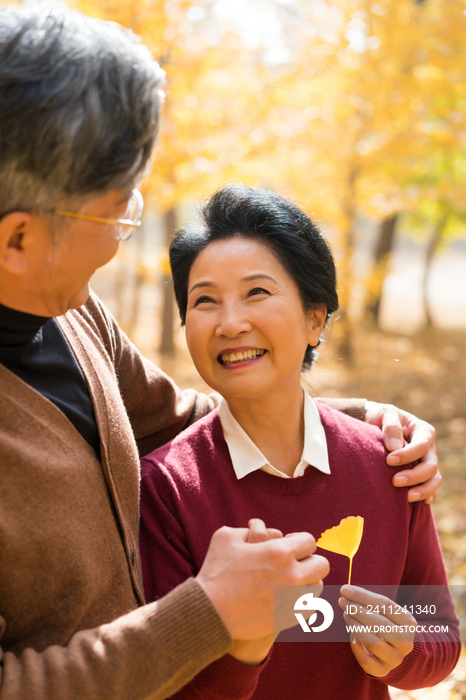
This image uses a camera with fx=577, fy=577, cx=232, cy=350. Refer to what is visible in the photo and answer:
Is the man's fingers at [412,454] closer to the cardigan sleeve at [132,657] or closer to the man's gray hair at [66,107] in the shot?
the cardigan sleeve at [132,657]

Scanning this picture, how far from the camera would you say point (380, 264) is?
31.3 ft

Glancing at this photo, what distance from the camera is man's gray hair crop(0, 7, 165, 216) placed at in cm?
105

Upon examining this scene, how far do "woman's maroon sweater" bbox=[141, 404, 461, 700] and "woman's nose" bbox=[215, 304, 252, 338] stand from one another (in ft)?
1.12

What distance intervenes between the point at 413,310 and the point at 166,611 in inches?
615

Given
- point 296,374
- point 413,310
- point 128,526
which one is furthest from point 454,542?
point 413,310

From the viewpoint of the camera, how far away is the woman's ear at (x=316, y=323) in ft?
6.26

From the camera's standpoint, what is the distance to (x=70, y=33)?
43.1 inches

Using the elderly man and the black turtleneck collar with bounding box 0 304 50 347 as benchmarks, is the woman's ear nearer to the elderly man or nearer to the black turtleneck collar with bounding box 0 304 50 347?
the elderly man

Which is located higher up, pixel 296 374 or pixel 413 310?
pixel 296 374

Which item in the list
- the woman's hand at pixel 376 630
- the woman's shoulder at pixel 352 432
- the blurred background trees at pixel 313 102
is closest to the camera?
the woman's hand at pixel 376 630

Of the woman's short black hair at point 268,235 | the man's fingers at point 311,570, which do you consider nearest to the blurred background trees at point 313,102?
the woman's short black hair at point 268,235

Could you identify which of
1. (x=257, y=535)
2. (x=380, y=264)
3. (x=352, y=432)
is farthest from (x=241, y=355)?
(x=380, y=264)

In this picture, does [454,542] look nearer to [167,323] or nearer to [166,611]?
[166,611]

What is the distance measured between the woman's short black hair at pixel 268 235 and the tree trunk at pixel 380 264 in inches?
269
